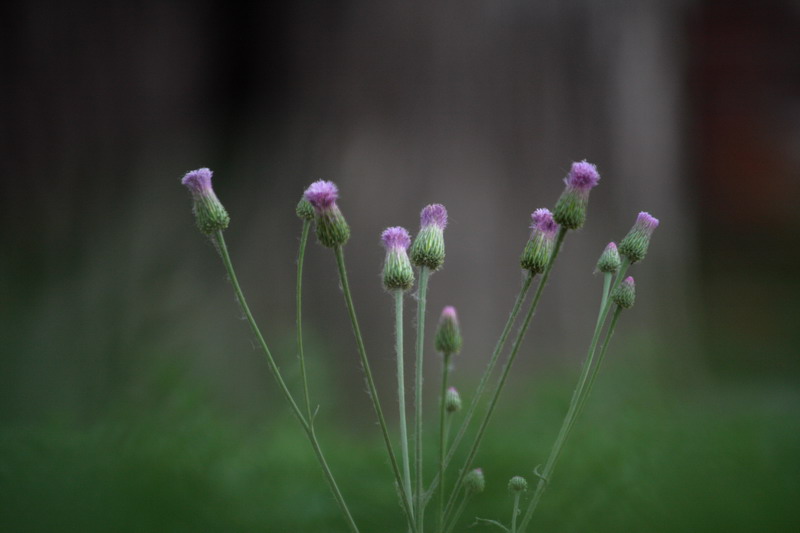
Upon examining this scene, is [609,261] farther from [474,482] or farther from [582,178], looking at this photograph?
[474,482]

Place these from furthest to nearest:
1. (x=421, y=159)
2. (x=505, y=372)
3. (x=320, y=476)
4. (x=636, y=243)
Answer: (x=421, y=159) < (x=320, y=476) < (x=636, y=243) < (x=505, y=372)

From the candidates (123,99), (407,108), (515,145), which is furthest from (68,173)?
(515,145)

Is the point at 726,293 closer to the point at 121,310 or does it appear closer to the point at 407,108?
the point at 407,108

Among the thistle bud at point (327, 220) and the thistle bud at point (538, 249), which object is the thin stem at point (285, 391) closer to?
the thistle bud at point (327, 220)

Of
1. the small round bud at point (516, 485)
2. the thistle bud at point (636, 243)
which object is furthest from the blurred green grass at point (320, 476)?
the thistle bud at point (636, 243)

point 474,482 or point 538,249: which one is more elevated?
point 538,249

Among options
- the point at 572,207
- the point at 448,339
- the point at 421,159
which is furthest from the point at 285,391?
the point at 421,159

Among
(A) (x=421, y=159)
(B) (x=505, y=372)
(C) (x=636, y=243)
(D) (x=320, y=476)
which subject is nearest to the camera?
(B) (x=505, y=372)
